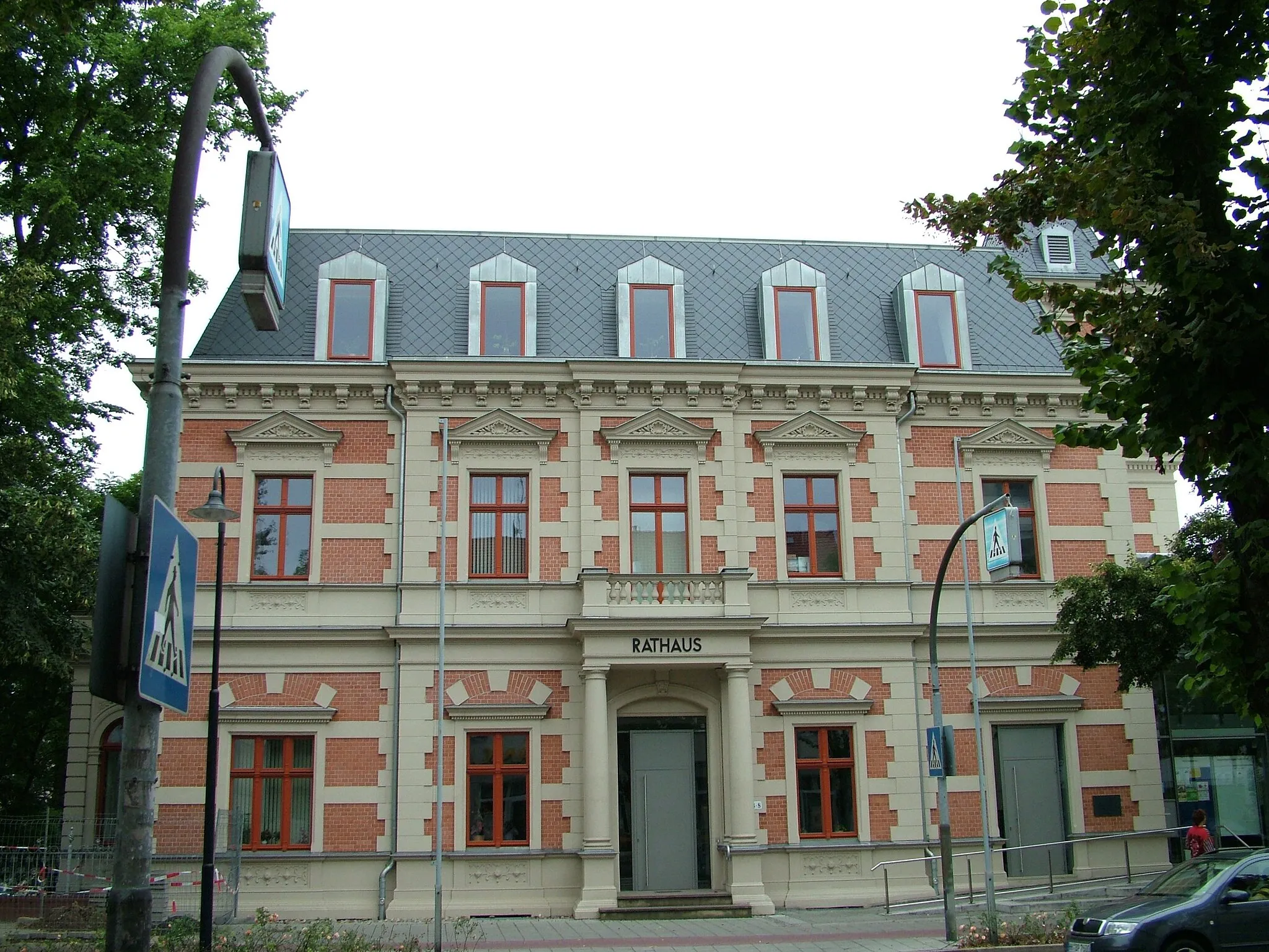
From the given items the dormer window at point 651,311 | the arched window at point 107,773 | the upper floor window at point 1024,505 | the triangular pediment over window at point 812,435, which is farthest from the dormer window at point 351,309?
the upper floor window at point 1024,505

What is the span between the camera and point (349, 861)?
22.9 meters

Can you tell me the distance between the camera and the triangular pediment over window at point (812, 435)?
25.5 m

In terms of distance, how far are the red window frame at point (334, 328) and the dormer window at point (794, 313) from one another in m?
8.54

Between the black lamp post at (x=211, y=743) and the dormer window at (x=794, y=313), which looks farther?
the dormer window at (x=794, y=313)

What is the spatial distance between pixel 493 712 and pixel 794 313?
1093 cm

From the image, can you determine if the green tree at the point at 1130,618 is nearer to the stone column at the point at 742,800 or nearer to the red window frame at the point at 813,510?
the red window frame at the point at 813,510

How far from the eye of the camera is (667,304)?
26.6 meters

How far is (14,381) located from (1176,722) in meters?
23.7

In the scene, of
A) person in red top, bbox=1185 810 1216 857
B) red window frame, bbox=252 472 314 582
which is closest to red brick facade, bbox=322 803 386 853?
red window frame, bbox=252 472 314 582

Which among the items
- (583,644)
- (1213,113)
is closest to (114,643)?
(1213,113)

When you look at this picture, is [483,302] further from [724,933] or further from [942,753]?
[724,933]

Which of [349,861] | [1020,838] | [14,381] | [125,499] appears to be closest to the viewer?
[14,381]

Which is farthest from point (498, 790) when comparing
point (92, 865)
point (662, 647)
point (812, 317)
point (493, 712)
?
point (812, 317)

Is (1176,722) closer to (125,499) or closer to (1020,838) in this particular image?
(1020,838)
